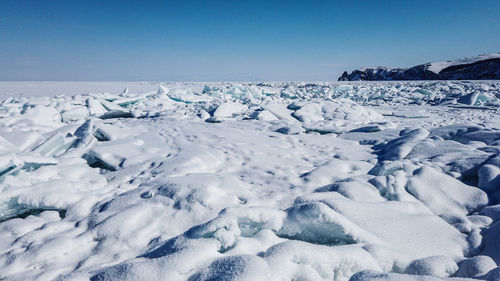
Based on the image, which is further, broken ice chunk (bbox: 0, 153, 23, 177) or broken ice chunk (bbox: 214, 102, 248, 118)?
broken ice chunk (bbox: 214, 102, 248, 118)

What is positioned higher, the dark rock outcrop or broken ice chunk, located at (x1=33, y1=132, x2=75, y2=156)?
the dark rock outcrop

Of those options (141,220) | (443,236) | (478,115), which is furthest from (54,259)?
(478,115)

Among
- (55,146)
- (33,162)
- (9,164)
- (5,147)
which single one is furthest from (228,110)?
(9,164)

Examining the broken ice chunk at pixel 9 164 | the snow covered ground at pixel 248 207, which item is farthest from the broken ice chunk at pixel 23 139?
the broken ice chunk at pixel 9 164

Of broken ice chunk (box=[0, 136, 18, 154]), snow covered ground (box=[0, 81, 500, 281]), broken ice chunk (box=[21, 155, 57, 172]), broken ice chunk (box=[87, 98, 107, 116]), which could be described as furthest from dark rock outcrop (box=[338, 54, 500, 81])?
→ broken ice chunk (box=[0, 136, 18, 154])

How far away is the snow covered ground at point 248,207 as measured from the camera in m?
1.30

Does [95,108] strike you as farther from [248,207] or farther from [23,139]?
[248,207]

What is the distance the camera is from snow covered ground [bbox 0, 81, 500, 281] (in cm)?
130

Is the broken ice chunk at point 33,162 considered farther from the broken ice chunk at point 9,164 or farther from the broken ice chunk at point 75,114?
the broken ice chunk at point 75,114

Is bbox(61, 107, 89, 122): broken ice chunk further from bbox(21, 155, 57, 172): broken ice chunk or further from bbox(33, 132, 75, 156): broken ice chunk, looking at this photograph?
bbox(21, 155, 57, 172): broken ice chunk

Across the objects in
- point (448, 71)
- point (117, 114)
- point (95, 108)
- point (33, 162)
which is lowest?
point (117, 114)

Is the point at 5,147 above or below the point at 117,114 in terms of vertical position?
above

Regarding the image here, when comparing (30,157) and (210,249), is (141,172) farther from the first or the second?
(210,249)

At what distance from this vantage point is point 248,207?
162cm
